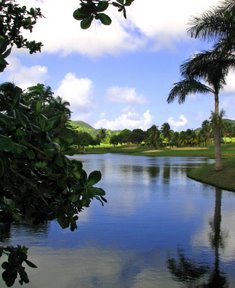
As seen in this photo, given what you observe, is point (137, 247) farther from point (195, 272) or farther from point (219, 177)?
point (219, 177)

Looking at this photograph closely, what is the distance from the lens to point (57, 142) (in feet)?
6.91

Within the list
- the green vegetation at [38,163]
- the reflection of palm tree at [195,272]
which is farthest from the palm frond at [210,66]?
the green vegetation at [38,163]

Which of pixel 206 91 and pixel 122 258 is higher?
pixel 206 91

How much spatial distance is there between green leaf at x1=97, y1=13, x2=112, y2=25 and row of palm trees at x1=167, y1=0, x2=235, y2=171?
23.8 metres

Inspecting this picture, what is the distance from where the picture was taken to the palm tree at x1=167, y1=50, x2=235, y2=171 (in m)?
26.5

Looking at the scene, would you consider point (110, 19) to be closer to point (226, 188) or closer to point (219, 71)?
point (226, 188)

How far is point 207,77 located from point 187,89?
1.48m

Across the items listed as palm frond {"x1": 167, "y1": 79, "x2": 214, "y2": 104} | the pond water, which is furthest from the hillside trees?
palm frond {"x1": 167, "y1": 79, "x2": 214, "y2": 104}

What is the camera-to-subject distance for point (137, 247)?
10.4m

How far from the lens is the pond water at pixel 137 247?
26.4 ft

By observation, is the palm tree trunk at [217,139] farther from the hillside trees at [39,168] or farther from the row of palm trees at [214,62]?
the hillside trees at [39,168]

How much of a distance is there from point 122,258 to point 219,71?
19.7 meters

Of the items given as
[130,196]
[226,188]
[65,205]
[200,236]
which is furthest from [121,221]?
[65,205]

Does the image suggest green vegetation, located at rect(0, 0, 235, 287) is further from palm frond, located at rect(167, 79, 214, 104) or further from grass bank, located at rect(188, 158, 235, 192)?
palm frond, located at rect(167, 79, 214, 104)
